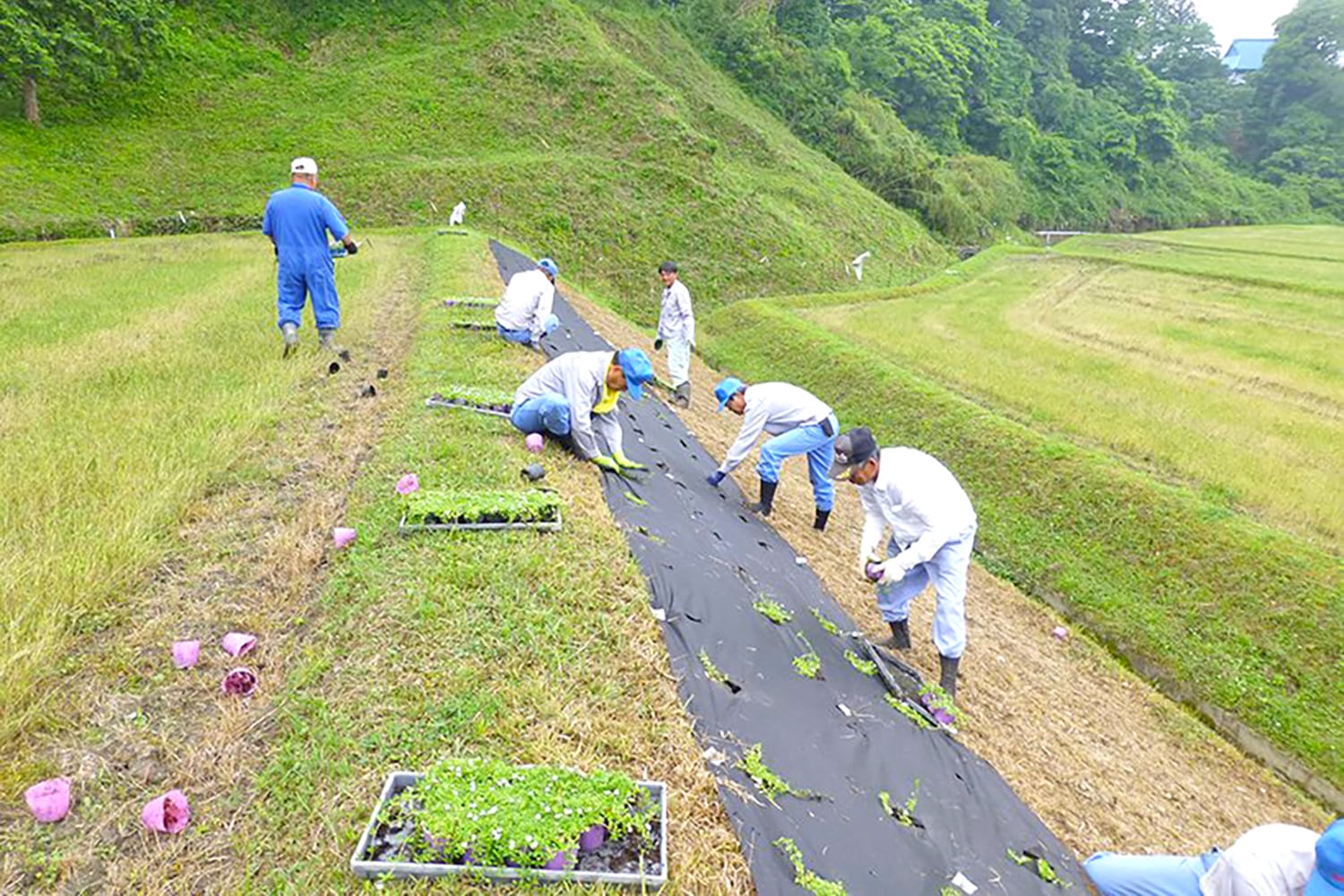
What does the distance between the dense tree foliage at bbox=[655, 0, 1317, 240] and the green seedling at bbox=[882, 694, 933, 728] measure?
3633 cm

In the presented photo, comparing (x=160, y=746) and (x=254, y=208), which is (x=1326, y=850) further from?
(x=254, y=208)

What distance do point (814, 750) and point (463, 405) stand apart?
427 cm

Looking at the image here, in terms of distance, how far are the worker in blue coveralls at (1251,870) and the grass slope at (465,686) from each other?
2135mm

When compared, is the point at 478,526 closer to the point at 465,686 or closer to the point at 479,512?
the point at 479,512

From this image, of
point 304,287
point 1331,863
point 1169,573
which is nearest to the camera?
point 1331,863

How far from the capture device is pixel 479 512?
4.37m

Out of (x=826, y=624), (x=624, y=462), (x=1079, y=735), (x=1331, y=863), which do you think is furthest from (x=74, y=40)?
(x=1331, y=863)

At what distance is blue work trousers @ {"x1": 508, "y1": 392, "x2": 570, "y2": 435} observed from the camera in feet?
18.6

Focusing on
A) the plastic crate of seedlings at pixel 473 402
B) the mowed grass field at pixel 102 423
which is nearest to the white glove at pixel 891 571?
the plastic crate of seedlings at pixel 473 402

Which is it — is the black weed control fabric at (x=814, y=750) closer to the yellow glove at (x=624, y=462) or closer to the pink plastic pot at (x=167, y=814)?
the yellow glove at (x=624, y=462)

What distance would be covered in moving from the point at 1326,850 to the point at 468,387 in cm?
652

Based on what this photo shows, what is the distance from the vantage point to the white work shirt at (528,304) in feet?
27.5

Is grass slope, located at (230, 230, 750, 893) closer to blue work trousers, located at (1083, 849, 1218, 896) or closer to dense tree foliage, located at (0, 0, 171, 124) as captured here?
blue work trousers, located at (1083, 849, 1218, 896)

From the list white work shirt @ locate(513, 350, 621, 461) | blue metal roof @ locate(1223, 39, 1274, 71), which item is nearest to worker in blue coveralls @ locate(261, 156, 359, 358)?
white work shirt @ locate(513, 350, 621, 461)
